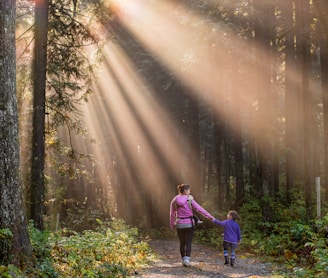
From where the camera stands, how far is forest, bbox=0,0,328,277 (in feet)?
27.9

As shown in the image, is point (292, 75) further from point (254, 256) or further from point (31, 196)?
point (31, 196)

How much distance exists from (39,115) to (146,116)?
13385mm

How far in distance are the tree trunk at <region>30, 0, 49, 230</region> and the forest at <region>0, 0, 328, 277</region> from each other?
0.09 ft

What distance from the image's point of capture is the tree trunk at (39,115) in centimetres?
1119

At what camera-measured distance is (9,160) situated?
7.09m

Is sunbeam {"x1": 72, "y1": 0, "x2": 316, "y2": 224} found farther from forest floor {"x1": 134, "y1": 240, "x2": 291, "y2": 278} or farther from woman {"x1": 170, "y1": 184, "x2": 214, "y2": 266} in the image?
woman {"x1": 170, "y1": 184, "x2": 214, "y2": 266}

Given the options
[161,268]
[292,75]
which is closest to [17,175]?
[161,268]

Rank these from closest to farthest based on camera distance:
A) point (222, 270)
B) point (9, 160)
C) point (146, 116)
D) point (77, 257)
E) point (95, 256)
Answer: point (9, 160) < point (77, 257) < point (95, 256) < point (222, 270) < point (146, 116)

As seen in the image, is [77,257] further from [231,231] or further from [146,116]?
[146,116]

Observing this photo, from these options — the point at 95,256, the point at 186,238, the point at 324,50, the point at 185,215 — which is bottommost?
the point at 95,256

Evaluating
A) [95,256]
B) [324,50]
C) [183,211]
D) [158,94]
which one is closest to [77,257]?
[95,256]

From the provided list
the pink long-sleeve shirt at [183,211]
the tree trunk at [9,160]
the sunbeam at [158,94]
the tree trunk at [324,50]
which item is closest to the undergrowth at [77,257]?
the tree trunk at [9,160]

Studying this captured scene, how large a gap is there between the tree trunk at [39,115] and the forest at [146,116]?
3 cm

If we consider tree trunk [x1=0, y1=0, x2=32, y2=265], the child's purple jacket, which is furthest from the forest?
the child's purple jacket
